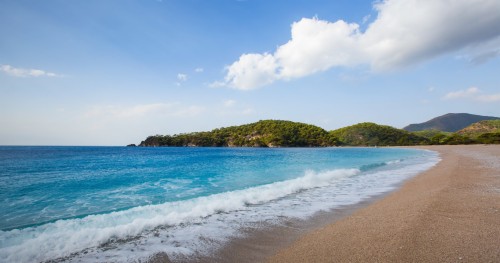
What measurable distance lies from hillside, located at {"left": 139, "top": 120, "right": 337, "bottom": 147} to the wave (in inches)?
5098

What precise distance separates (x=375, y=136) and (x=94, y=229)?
161 m

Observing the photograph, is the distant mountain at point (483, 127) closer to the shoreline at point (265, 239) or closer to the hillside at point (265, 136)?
the hillside at point (265, 136)

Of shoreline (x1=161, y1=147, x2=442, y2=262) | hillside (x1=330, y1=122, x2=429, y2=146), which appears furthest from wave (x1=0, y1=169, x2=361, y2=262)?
hillside (x1=330, y1=122, x2=429, y2=146)

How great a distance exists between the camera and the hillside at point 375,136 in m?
135

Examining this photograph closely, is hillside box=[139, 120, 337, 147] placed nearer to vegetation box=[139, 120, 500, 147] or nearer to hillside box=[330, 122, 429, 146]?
vegetation box=[139, 120, 500, 147]

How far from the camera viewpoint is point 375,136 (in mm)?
145875

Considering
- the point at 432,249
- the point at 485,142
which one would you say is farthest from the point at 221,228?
the point at 485,142

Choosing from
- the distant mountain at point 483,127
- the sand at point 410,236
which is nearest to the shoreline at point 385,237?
the sand at point 410,236

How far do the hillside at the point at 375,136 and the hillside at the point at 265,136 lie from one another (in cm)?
1521

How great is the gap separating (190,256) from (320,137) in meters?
149

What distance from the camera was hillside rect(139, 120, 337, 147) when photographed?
143m

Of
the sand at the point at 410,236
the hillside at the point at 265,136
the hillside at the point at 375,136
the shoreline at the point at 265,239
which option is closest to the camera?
the sand at the point at 410,236

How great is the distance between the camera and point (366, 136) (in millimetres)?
150375

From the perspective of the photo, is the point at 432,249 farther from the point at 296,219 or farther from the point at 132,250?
the point at 132,250
